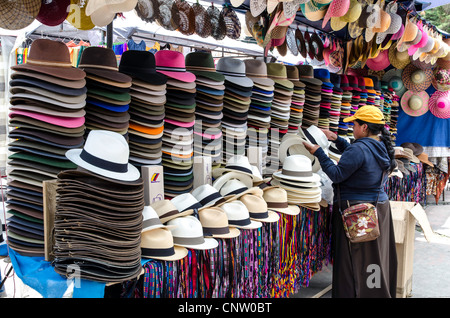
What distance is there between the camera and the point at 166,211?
2.65m

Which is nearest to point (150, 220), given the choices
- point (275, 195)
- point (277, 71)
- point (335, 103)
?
point (275, 195)

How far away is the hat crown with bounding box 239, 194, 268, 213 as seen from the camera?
3.19 metres

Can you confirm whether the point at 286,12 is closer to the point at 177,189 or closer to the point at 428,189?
the point at 177,189

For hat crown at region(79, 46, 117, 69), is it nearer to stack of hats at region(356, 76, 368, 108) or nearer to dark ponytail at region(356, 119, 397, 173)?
dark ponytail at region(356, 119, 397, 173)

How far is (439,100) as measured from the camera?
24.7 feet

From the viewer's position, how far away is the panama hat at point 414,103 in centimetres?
748

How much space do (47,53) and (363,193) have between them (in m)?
2.60

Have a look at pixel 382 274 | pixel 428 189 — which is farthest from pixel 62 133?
pixel 428 189

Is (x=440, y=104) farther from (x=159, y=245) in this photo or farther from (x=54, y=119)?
(x=54, y=119)

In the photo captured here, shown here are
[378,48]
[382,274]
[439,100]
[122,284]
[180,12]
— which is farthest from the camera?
[439,100]

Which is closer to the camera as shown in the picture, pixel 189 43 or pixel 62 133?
pixel 62 133

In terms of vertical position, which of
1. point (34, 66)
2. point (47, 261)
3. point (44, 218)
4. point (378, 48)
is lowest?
point (47, 261)
